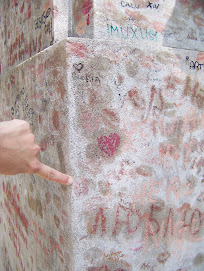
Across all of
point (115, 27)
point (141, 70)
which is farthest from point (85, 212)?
point (115, 27)

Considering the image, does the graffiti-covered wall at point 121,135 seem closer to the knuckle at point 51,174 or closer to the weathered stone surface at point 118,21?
the weathered stone surface at point 118,21

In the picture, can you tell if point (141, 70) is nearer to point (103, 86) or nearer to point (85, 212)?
point (103, 86)

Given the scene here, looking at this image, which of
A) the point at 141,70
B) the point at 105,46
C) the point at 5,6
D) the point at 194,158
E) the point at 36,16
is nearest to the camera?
the point at 105,46

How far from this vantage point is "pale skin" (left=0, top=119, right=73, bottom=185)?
1291 mm

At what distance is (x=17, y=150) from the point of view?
1.32 m

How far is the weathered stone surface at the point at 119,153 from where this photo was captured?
1655 mm

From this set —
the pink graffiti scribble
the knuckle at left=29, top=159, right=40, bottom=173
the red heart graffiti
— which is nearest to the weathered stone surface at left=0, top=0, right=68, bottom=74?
the pink graffiti scribble

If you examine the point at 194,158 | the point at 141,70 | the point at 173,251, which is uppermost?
the point at 141,70

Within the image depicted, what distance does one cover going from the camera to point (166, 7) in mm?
2031

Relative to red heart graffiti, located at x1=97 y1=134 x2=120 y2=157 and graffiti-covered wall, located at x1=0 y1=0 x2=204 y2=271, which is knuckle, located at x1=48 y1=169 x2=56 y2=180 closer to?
graffiti-covered wall, located at x1=0 y1=0 x2=204 y2=271

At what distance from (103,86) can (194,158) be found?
903 millimetres

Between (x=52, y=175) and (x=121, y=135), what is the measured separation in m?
0.53

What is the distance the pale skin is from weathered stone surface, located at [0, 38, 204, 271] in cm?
30

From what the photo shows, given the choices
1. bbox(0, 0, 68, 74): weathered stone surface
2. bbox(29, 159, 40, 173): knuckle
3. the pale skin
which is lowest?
bbox(29, 159, 40, 173): knuckle
